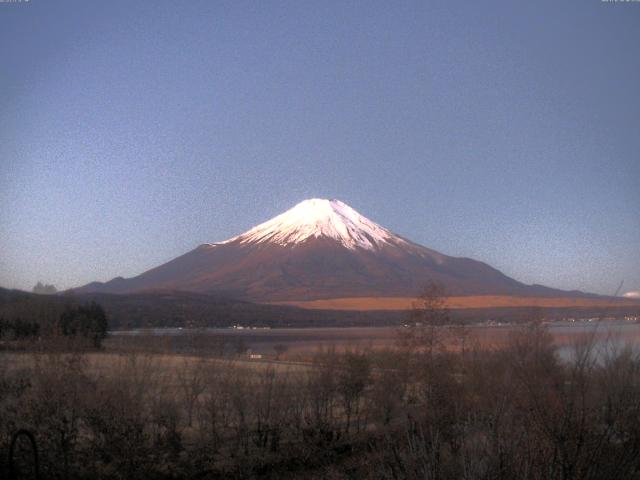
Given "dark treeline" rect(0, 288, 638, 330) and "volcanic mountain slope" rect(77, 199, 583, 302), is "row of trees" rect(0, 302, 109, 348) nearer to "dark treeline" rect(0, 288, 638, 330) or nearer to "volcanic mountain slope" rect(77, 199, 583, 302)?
"dark treeline" rect(0, 288, 638, 330)

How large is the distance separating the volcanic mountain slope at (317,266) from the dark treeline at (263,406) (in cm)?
9159

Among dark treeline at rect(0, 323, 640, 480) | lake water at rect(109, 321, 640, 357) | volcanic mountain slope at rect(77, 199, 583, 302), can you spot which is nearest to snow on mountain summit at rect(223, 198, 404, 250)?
volcanic mountain slope at rect(77, 199, 583, 302)

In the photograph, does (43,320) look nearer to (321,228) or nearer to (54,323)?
(54,323)

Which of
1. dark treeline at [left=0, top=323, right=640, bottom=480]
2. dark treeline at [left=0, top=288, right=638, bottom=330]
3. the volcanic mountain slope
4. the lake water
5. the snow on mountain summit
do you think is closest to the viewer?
the lake water

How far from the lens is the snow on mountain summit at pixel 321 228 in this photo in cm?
15425

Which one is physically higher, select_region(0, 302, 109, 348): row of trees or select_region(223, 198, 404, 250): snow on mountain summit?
select_region(223, 198, 404, 250): snow on mountain summit

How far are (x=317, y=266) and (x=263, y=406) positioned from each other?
120m

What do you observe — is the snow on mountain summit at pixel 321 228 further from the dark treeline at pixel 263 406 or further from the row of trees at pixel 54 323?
the dark treeline at pixel 263 406

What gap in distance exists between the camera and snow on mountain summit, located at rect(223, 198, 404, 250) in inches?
6073

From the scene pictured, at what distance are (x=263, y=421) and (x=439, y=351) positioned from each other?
630cm

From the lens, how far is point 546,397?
7.18 m

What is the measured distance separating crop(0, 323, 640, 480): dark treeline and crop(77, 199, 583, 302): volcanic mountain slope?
3606 inches

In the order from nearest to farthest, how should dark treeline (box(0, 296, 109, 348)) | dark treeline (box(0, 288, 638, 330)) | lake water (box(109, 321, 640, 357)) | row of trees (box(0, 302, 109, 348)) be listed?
lake water (box(109, 321, 640, 357)) → row of trees (box(0, 302, 109, 348)) → dark treeline (box(0, 296, 109, 348)) → dark treeline (box(0, 288, 638, 330))

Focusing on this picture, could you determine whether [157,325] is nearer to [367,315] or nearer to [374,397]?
[367,315]
